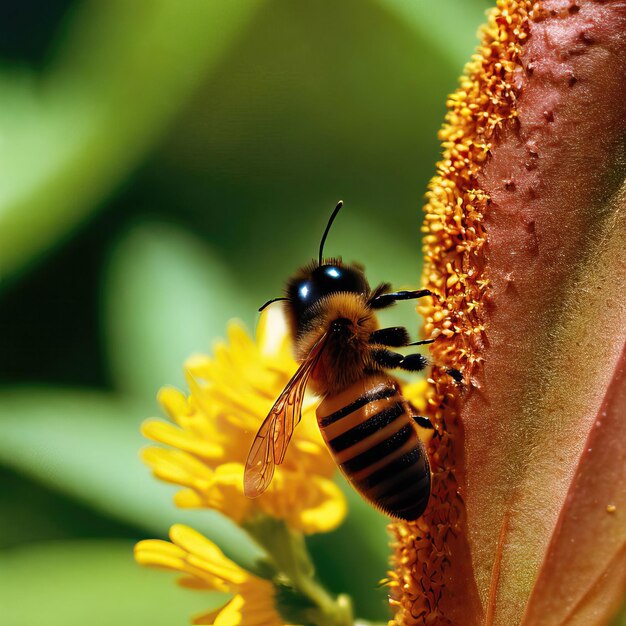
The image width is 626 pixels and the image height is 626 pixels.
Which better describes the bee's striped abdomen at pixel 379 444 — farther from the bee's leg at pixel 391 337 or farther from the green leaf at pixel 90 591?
the green leaf at pixel 90 591

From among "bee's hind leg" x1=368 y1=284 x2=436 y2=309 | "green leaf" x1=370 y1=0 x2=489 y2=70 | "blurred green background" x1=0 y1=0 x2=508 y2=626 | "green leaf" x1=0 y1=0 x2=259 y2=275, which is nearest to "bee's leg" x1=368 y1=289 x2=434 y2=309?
"bee's hind leg" x1=368 y1=284 x2=436 y2=309

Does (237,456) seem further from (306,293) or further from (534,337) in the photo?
(534,337)

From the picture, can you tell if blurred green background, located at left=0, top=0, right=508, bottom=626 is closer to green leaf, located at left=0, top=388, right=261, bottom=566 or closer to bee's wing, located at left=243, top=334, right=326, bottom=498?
green leaf, located at left=0, top=388, right=261, bottom=566

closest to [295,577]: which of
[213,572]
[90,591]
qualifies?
[213,572]

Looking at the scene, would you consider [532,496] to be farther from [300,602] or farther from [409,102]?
[409,102]

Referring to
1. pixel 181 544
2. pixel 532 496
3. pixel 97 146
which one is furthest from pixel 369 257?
pixel 532 496

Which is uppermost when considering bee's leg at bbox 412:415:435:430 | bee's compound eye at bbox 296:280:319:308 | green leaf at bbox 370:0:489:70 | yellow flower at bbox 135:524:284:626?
green leaf at bbox 370:0:489:70
